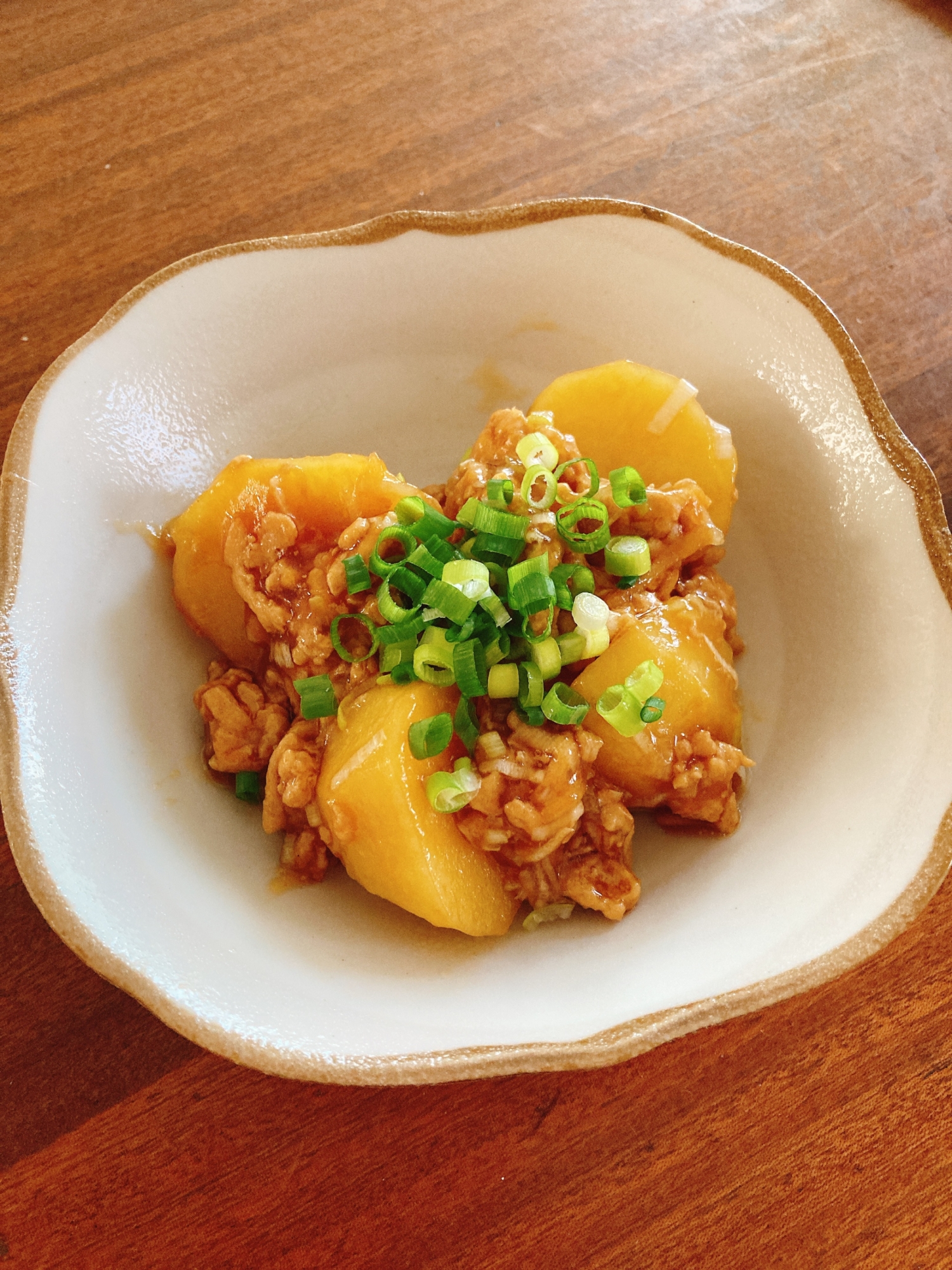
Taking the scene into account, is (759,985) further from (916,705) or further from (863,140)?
(863,140)

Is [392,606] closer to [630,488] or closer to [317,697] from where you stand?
[317,697]

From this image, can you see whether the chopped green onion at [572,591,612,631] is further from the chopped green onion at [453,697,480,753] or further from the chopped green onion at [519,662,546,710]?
the chopped green onion at [453,697,480,753]

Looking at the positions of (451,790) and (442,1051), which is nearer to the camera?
(442,1051)

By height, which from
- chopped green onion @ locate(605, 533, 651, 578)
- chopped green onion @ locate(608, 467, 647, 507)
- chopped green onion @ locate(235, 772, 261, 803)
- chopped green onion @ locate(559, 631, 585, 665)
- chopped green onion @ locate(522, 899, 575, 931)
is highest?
chopped green onion @ locate(608, 467, 647, 507)

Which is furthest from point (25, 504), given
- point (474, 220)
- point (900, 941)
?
point (900, 941)

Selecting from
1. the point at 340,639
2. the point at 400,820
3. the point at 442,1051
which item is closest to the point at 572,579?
the point at 340,639

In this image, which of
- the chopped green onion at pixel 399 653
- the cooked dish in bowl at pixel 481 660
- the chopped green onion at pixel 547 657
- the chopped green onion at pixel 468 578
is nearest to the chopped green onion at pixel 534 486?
the cooked dish in bowl at pixel 481 660

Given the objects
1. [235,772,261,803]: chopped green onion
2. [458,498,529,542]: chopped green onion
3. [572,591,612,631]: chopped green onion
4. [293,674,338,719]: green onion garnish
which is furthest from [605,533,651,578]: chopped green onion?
[235,772,261,803]: chopped green onion
